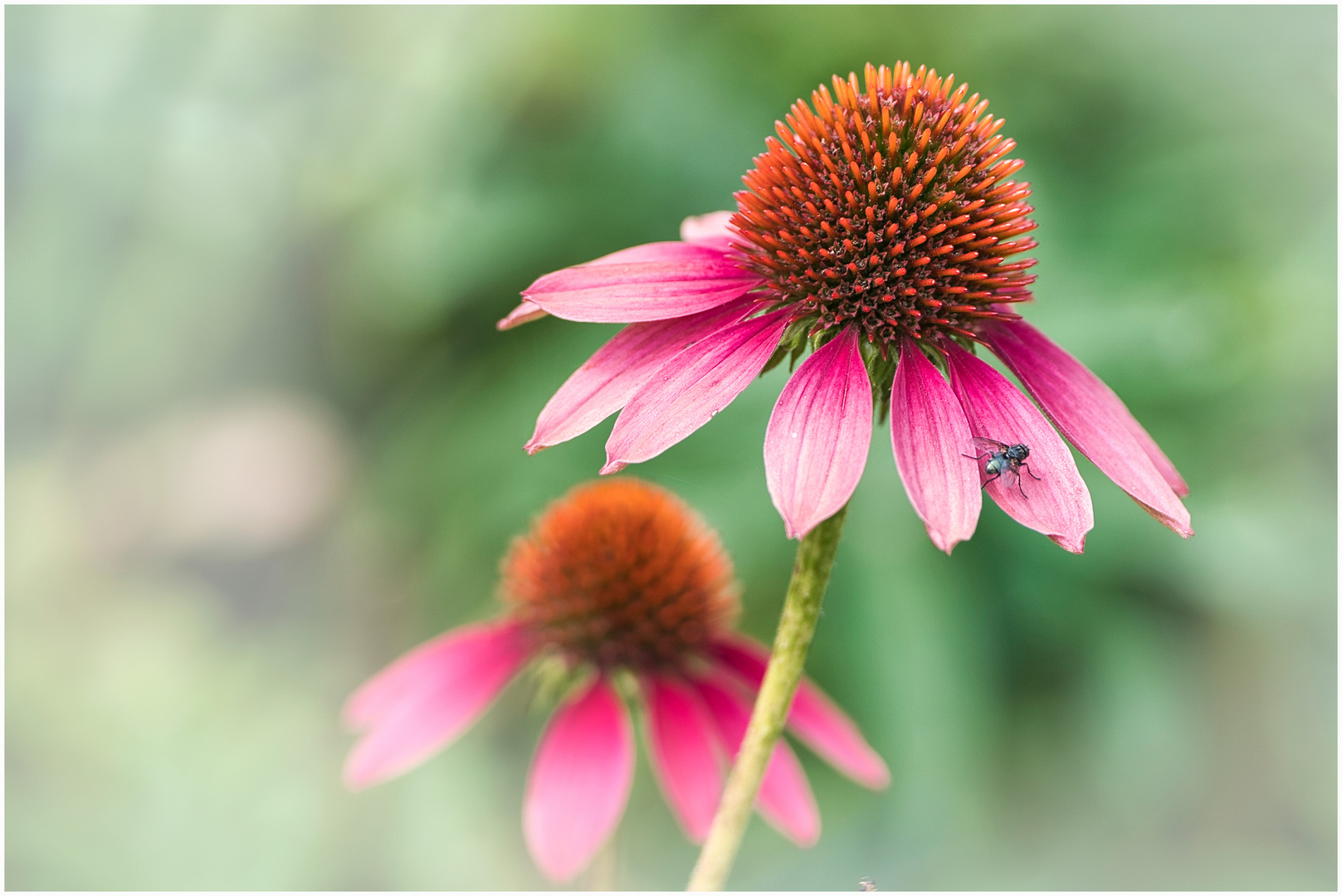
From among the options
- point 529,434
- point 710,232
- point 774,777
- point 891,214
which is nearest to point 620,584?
point 774,777

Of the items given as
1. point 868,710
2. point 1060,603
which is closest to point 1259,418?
point 1060,603

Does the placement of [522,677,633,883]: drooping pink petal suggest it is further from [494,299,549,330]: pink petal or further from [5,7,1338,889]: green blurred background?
[5,7,1338,889]: green blurred background

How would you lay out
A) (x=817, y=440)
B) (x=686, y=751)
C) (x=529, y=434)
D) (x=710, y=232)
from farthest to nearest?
(x=529, y=434) → (x=686, y=751) → (x=710, y=232) → (x=817, y=440)

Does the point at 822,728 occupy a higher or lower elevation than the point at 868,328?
lower

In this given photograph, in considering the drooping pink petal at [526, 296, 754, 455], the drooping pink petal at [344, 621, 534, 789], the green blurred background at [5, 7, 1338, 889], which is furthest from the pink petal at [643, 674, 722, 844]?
the green blurred background at [5, 7, 1338, 889]

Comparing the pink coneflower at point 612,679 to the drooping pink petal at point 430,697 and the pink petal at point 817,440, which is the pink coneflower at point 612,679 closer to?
the drooping pink petal at point 430,697

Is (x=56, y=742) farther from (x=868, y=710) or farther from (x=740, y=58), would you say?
(x=740, y=58)

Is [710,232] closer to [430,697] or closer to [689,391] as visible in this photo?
[689,391]
